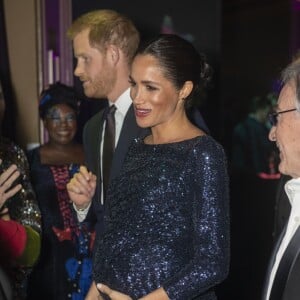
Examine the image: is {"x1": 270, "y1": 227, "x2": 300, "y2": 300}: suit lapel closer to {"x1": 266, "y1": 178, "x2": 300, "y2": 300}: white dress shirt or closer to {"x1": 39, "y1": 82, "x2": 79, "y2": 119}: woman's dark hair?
{"x1": 266, "y1": 178, "x2": 300, "y2": 300}: white dress shirt

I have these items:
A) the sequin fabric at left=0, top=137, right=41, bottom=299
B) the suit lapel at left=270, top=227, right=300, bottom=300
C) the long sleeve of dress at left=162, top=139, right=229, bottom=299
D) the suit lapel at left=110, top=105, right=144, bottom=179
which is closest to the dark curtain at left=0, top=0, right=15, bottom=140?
the sequin fabric at left=0, top=137, right=41, bottom=299

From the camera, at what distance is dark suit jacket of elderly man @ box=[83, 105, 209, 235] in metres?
2.01

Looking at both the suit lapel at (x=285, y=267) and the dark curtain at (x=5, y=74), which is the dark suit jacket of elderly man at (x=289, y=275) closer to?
the suit lapel at (x=285, y=267)

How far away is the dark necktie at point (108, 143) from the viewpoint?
2.19m

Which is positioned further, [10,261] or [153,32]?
[153,32]

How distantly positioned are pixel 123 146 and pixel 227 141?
640cm

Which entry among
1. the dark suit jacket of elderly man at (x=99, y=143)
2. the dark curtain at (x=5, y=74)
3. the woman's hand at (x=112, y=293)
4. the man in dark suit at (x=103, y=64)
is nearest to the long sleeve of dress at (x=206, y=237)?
the woman's hand at (x=112, y=293)

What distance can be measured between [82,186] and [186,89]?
0.51 metres

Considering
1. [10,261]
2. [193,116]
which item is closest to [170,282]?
[10,261]

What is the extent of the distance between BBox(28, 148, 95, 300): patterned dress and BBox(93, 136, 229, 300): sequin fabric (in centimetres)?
118

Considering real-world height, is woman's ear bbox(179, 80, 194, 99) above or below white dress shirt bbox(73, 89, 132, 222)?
above

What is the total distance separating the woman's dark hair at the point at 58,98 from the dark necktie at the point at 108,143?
942 mm

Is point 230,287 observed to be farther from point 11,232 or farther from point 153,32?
point 11,232

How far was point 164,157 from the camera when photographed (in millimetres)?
Answer: 1566
